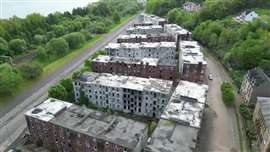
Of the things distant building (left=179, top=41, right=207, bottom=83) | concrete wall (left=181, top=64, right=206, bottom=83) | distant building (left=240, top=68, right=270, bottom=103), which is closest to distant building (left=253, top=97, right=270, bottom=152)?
distant building (left=240, top=68, right=270, bottom=103)

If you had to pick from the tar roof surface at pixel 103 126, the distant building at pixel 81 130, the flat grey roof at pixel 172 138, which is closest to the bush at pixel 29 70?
the distant building at pixel 81 130

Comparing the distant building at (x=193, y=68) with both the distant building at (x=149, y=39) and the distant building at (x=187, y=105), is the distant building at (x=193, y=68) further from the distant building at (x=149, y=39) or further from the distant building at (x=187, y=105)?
the distant building at (x=149, y=39)

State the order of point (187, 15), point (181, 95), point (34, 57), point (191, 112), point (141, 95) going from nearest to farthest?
point (191, 112) < point (181, 95) < point (141, 95) < point (34, 57) < point (187, 15)

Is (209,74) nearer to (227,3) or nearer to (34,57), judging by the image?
(227,3)

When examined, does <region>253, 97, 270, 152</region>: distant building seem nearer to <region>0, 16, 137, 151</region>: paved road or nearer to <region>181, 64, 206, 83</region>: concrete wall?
<region>181, 64, 206, 83</region>: concrete wall

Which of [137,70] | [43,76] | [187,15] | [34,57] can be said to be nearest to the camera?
[137,70]

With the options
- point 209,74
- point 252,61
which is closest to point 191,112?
point 209,74

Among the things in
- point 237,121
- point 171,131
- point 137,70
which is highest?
point 137,70
